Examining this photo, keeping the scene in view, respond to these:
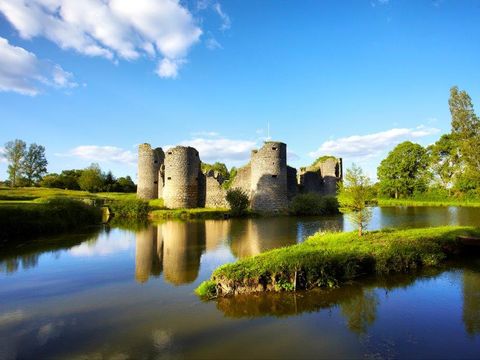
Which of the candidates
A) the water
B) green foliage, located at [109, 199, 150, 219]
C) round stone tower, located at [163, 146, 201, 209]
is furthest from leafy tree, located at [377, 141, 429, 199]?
the water

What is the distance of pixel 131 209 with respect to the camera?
107ft

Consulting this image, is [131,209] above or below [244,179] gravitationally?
below

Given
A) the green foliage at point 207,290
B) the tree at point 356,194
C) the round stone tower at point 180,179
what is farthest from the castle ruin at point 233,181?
the green foliage at point 207,290

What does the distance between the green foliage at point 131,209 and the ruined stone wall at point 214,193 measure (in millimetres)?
6237

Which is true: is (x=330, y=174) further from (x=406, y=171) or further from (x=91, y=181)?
(x=91, y=181)

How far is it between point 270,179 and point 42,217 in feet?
61.6

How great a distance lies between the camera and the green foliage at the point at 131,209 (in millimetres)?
32406

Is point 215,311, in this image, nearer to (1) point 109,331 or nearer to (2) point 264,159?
(1) point 109,331

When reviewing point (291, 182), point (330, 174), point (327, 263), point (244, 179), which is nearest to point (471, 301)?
point (327, 263)

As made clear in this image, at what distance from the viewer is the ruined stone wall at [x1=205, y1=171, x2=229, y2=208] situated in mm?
35562

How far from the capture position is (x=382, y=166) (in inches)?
2350

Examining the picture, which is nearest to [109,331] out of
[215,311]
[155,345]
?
[155,345]

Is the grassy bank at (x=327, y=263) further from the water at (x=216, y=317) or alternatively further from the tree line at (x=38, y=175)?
the tree line at (x=38, y=175)

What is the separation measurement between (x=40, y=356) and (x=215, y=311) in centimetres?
353
